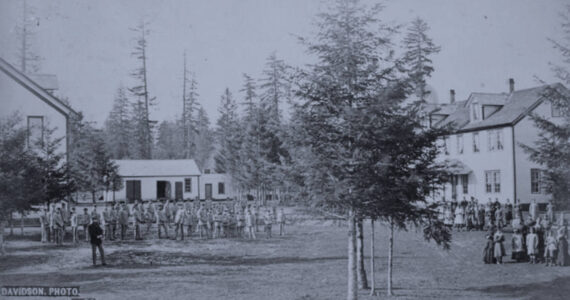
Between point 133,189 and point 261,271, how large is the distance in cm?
3582

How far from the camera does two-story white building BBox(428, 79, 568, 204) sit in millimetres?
34000

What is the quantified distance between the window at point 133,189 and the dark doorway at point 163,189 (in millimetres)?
1784

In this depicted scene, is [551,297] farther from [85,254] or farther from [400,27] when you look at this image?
[85,254]

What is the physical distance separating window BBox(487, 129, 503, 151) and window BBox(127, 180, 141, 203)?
31824 millimetres

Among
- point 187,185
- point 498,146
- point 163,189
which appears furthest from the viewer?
point 187,185

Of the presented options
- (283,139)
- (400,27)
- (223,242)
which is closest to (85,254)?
(223,242)

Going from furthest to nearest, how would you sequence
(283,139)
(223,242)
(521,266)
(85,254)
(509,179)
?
1. (509,179)
2. (223,242)
3. (85,254)
4. (521,266)
5. (283,139)

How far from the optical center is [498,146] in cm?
3594

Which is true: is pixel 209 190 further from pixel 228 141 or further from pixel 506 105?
pixel 506 105

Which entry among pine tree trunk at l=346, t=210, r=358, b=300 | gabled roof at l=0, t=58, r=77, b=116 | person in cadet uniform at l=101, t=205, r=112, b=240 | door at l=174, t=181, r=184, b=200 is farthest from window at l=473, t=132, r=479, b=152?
pine tree trunk at l=346, t=210, r=358, b=300

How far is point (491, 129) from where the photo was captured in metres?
36.6

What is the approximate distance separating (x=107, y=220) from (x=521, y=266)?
18343 millimetres

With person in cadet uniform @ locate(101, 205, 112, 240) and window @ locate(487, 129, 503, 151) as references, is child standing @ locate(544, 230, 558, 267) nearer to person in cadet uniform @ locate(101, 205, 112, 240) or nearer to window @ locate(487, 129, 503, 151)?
window @ locate(487, 129, 503, 151)

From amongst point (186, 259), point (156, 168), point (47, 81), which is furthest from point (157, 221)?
point (156, 168)
